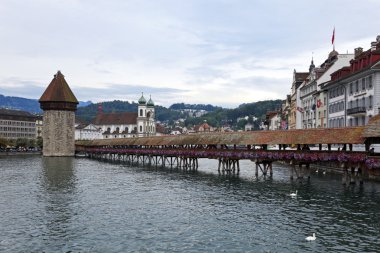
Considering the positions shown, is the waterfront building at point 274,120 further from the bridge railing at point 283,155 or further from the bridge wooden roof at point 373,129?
the bridge wooden roof at point 373,129

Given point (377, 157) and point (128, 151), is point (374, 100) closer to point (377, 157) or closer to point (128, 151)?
point (377, 157)

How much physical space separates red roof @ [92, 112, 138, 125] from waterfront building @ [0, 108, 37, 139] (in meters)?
25.9

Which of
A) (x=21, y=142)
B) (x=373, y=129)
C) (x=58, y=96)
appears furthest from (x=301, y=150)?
(x=21, y=142)

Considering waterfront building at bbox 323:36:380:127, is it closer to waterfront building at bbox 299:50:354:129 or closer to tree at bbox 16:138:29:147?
waterfront building at bbox 299:50:354:129

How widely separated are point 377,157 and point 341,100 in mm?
26983

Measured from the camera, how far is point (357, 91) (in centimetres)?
4934

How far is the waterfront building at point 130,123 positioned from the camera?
163 meters

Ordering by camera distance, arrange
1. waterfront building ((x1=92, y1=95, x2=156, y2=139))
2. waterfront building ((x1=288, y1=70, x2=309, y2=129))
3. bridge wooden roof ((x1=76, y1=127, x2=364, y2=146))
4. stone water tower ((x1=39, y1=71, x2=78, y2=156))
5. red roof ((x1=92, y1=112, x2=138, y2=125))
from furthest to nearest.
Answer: red roof ((x1=92, y1=112, x2=138, y2=125)), waterfront building ((x1=92, y1=95, x2=156, y2=139)), stone water tower ((x1=39, y1=71, x2=78, y2=156)), waterfront building ((x1=288, y1=70, x2=309, y2=129)), bridge wooden roof ((x1=76, y1=127, x2=364, y2=146))

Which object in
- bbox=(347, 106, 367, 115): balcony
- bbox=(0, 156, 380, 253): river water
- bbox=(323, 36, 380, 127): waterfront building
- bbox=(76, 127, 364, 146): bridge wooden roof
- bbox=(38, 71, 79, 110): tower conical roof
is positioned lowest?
bbox=(0, 156, 380, 253): river water

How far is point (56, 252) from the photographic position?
16.8 metres

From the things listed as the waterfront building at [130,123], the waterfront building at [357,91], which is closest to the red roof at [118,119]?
the waterfront building at [130,123]

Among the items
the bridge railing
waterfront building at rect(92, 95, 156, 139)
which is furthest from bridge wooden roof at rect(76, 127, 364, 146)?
waterfront building at rect(92, 95, 156, 139)

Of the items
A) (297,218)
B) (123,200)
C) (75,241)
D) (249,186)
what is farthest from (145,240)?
(249,186)

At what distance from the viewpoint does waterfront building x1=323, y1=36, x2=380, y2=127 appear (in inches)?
1746
